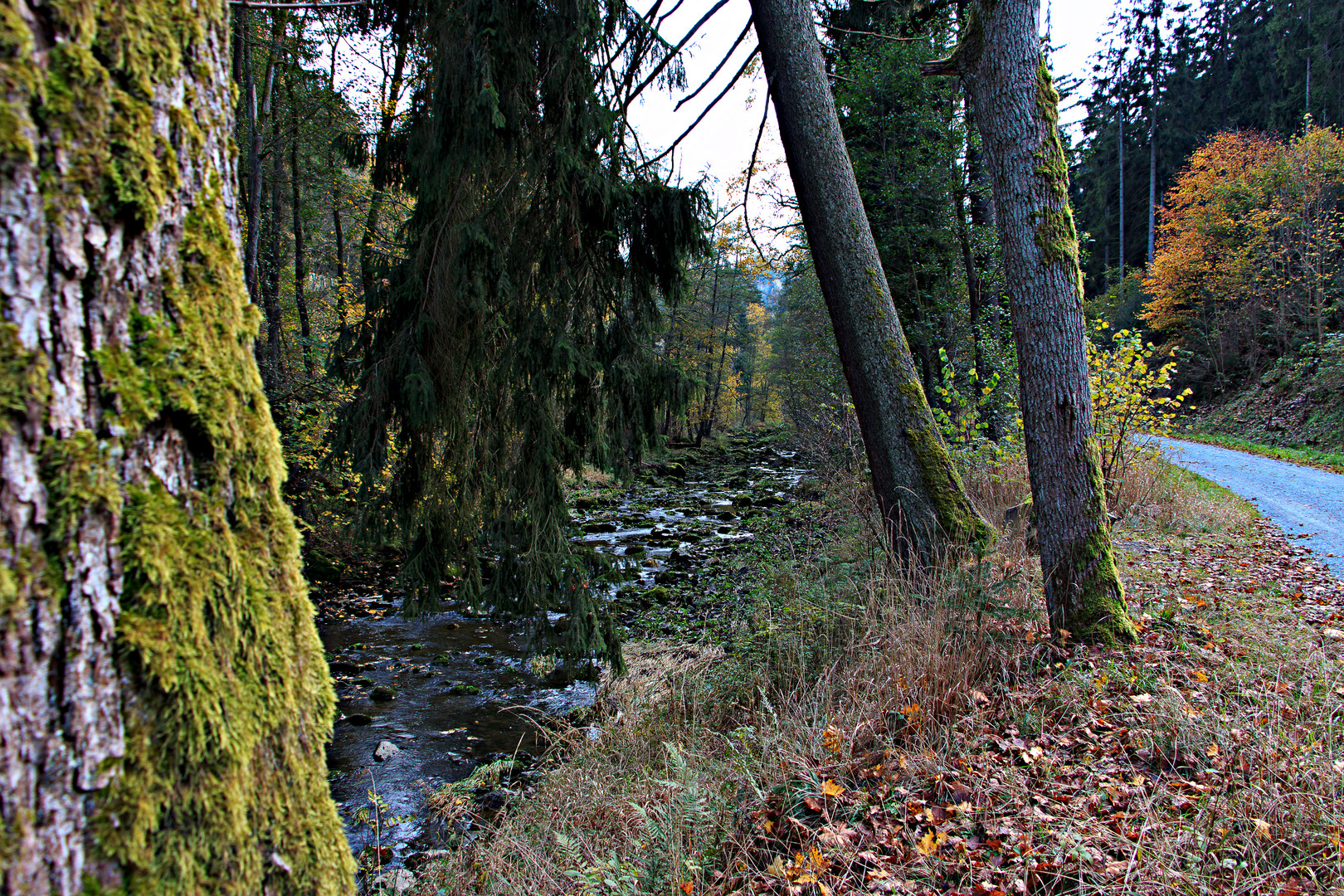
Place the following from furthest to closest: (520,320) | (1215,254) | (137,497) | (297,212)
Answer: (1215,254), (297,212), (520,320), (137,497)

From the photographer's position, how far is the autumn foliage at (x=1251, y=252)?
55.8ft

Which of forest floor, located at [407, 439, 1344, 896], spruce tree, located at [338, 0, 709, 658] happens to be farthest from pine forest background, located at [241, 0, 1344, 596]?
forest floor, located at [407, 439, 1344, 896]

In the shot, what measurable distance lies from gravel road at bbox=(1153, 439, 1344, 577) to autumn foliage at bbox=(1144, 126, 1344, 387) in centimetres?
738

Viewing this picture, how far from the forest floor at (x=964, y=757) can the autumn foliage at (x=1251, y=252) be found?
18.4 metres

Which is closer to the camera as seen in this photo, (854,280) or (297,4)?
(297,4)

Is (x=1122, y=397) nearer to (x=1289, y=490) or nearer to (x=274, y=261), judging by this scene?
(x=1289, y=490)

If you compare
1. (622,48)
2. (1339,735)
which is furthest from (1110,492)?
(622,48)

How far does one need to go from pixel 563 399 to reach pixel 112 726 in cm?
421

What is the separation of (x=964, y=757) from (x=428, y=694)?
5309mm

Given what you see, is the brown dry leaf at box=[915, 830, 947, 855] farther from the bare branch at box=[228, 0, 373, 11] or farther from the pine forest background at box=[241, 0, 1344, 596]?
the bare branch at box=[228, 0, 373, 11]

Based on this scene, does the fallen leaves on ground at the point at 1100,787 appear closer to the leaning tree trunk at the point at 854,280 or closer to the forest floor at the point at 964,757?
the forest floor at the point at 964,757

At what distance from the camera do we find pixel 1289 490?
917cm

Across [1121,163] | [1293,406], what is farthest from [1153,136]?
[1293,406]

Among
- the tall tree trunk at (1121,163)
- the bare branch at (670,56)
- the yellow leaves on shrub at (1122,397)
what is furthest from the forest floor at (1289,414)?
the tall tree trunk at (1121,163)
